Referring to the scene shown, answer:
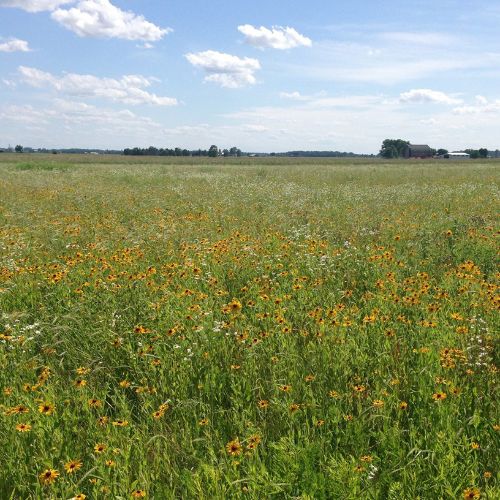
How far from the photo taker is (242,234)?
7.91m

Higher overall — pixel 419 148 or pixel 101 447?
pixel 419 148

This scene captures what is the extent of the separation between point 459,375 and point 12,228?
25.7ft

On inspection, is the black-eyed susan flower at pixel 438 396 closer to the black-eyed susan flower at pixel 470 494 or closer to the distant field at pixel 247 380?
the distant field at pixel 247 380

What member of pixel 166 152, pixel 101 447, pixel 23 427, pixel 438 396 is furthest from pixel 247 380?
pixel 166 152

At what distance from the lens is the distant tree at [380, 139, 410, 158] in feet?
454

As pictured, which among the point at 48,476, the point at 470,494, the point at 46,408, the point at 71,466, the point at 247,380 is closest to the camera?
the point at 470,494

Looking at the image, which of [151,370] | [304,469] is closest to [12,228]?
[151,370]

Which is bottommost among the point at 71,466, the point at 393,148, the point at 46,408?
the point at 71,466

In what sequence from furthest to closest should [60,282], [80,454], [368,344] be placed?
[60,282], [368,344], [80,454]

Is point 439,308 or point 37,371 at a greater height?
point 439,308

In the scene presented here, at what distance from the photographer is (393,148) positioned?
139375 mm

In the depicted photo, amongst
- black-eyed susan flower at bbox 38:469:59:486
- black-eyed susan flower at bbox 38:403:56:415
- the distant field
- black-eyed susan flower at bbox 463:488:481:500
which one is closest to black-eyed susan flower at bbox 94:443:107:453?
the distant field

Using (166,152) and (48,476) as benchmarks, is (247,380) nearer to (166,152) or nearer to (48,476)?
(48,476)

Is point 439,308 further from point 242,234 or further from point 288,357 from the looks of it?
point 242,234
